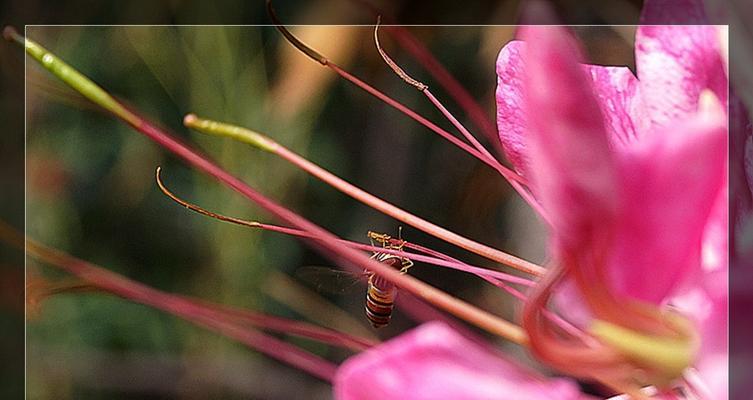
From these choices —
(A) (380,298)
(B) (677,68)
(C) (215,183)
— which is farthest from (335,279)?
(C) (215,183)

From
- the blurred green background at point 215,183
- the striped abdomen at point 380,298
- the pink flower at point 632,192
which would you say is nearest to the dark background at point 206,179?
the blurred green background at point 215,183

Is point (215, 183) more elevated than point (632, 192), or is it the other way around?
point (215, 183)

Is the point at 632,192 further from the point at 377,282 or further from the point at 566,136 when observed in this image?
the point at 377,282

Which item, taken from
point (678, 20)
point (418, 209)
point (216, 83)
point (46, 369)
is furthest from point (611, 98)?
point (46, 369)

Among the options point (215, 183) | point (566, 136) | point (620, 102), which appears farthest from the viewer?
point (215, 183)

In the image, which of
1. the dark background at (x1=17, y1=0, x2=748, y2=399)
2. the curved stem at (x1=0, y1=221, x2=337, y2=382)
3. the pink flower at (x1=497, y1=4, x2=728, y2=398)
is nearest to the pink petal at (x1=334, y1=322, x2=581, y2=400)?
the pink flower at (x1=497, y1=4, x2=728, y2=398)
